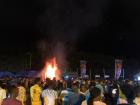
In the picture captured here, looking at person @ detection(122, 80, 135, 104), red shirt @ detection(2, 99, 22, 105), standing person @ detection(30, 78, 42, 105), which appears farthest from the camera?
standing person @ detection(30, 78, 42, 105)

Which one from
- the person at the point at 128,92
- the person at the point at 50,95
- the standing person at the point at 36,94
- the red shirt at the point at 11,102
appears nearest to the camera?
the red shirt at the point at 11,102

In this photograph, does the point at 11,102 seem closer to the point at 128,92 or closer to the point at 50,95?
the point at 50,95

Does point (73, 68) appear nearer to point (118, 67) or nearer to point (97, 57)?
point (97, 57)

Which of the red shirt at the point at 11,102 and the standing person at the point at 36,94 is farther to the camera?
the standing person at the point at 36,94

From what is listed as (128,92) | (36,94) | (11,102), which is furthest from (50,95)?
(11,102)

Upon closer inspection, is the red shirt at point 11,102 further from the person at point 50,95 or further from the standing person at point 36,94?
the standing person at point 36,94

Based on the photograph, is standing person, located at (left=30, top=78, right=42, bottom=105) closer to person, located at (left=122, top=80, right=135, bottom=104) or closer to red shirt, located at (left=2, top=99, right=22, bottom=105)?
person, located at (left=122, top=80, right=135, bottom=104)

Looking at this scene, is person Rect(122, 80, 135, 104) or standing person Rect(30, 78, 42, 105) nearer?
person Rect(122, 80, 135, 104)

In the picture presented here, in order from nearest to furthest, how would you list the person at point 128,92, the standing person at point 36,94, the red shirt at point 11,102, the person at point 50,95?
1. the red shirt at point 11,102
2. the person at point 50,95
3. the person at point 128,92
4. the standing person at point 36,94

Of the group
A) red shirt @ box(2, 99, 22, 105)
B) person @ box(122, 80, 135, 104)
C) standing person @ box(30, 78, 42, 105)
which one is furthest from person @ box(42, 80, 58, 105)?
red shirt @ box(2, 99, 22, 105)

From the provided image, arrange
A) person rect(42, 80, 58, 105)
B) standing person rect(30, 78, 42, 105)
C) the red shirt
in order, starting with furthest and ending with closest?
standing person rect(30, 78, 42, 105)
person rect(42, 80, 58, 105)
the red shirt

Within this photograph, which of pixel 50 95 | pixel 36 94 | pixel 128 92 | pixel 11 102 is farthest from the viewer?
pixel 36 94

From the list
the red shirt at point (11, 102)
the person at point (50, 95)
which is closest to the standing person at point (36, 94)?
the person at point (50, 95)

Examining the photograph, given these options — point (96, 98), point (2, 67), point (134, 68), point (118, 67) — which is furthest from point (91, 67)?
point (96, 98)
